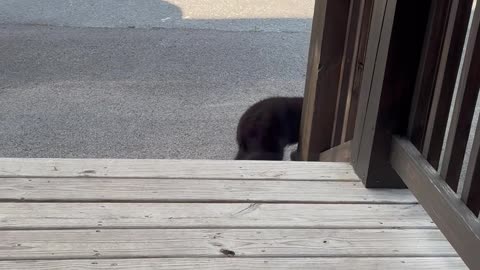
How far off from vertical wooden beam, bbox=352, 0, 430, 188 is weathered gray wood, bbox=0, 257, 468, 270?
1.33 feet

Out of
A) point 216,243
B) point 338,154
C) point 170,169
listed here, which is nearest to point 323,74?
point 338,154

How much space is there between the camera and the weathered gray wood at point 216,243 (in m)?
1.58

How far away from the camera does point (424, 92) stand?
6.08 ft

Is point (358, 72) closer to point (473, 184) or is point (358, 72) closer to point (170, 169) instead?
point (170, 169)

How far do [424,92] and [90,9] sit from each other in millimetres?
5926

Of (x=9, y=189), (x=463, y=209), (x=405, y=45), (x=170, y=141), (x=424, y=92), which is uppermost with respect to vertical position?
(x=405, y=45)

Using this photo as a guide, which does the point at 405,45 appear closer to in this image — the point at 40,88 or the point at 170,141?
the point at 170,141

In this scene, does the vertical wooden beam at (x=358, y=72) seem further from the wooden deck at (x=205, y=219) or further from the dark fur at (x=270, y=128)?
the dark fur at (x=270, y=128)

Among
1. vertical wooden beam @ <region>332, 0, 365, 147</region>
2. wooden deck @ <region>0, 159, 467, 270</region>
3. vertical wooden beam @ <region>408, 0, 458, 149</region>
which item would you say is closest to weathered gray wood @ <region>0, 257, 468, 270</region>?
wooden deck @ <region>0, 159, 467, 270</region>

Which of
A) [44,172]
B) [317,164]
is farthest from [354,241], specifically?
[44,172]

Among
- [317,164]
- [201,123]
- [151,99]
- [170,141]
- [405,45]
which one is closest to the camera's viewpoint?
[405,45]

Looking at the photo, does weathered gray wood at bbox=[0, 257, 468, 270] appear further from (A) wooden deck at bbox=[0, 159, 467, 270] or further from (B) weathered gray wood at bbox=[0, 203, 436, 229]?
(B) weathered gray wood at bbox=[0, 203, 436, 229]

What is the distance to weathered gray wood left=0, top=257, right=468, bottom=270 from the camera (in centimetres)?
152

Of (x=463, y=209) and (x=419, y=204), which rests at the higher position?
(x=463, y=209)
